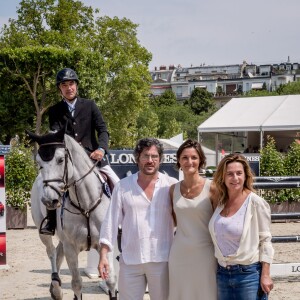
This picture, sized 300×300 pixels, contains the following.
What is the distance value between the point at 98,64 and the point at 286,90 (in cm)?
6917

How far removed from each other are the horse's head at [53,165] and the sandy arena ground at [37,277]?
8.08 ft

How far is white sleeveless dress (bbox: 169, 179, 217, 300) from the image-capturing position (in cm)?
428

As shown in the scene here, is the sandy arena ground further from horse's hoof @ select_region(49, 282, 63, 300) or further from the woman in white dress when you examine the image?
the woman in white dress

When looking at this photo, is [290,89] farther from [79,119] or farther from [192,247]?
[192,247]

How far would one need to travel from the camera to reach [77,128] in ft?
22.5

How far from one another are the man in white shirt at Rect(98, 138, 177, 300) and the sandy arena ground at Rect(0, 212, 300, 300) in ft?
11.5

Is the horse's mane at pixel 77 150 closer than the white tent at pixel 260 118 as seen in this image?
Yes

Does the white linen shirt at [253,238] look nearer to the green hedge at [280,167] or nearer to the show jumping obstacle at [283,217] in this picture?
the show jumping obstacle at [283,217]

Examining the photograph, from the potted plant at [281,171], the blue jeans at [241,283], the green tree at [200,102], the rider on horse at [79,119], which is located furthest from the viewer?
the green tree at [200,102]

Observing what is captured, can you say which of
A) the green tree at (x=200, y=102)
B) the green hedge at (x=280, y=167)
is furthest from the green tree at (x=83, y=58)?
the green tree at (x=200, y=102)

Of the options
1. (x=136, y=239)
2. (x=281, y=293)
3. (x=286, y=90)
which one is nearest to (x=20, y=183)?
(x=281, y=293)

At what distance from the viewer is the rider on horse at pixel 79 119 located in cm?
680

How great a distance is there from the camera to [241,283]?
4.16 meters

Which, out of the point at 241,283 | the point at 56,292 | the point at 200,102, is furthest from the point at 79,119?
the point at 200,102
